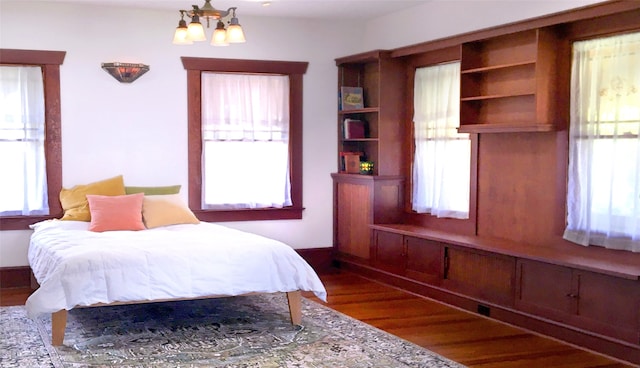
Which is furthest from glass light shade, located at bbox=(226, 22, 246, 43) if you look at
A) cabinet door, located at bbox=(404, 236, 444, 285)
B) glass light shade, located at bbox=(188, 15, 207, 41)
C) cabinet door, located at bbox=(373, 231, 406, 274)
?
cabinet door, located at bbox=(373, 231, 406, 274)

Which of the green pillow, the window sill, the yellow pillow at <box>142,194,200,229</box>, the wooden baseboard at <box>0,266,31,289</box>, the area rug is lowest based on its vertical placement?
the area rug

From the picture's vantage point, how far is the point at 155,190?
690 cm

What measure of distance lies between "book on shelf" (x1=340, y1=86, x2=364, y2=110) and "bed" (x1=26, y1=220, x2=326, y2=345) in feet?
8.26

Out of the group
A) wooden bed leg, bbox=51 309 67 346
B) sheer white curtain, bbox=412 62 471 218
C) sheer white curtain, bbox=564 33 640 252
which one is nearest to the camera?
wooden bed leg, bbox=51 309 67 346

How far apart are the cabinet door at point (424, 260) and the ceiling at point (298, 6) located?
2.21m

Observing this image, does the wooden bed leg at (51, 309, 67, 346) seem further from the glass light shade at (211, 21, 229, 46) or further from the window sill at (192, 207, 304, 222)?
the window sill at (192, 207, 304, 222)

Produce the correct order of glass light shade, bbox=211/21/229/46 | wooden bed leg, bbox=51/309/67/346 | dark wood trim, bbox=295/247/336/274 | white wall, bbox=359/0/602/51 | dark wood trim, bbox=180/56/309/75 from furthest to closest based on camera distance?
dark wood trim, bbox=295/247/336/274, dark wood trim, bbox=180/56/309/75, white wall, bbox=359/0/602/51, glass light shade, bbox=211/21/229/46, wooden bed leg, bbox=51/309/67/346

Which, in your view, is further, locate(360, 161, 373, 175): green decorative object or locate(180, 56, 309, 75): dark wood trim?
locate(360, 161, 373, 175): green decorative object

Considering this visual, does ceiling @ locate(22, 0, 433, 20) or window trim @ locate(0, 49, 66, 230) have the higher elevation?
ceiling @ locate(22, 0, 433, 20)

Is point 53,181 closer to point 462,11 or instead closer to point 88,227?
point 88,227

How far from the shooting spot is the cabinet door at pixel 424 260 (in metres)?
6.13

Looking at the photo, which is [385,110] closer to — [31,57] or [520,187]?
[520,187]

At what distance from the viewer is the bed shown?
456cm

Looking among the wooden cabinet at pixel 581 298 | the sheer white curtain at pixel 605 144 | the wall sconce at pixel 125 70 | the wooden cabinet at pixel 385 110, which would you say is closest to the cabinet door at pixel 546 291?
the wooden cabinet at pixel 581 298
